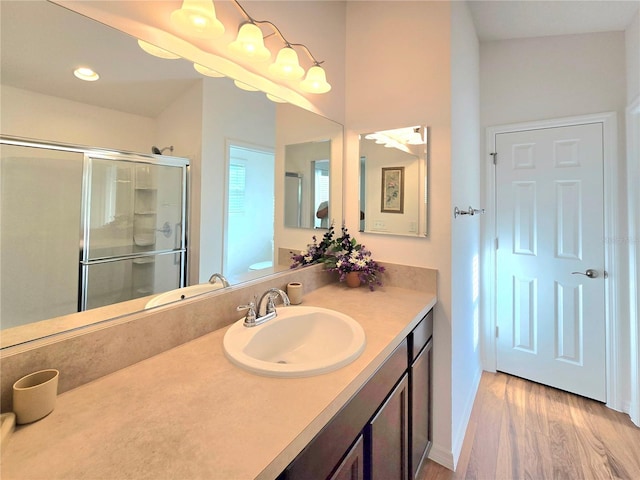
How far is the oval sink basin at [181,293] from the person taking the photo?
3.24 ft

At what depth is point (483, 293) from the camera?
2480 mm

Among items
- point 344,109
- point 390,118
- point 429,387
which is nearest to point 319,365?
point 429,387

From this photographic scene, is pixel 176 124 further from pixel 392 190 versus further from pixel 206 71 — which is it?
pixel 392 190

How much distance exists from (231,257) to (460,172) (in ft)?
4.72

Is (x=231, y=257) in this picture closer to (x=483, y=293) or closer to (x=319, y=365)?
(x=319, y=365)

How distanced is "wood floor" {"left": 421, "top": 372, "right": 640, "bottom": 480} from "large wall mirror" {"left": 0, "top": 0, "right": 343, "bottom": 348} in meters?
1.58

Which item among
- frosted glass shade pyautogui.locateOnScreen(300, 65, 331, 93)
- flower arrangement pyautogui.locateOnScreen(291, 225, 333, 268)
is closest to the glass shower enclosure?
flower arrangement pyautogui.locateOnScreen(291, 225, 333, 268)

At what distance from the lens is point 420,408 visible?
144 cm

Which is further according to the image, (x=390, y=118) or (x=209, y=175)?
(x=390, y=118)

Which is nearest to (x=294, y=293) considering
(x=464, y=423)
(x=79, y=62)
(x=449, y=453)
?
(x=79, y=62)

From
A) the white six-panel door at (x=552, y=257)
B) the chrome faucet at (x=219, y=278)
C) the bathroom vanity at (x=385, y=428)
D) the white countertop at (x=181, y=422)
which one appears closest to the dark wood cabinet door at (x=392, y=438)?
the bathroom vanity at (x=385, y=428)

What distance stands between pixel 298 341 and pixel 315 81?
1305 mm

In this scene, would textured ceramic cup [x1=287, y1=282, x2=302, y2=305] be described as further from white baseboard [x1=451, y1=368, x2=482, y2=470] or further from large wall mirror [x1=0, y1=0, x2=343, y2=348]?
white baseboard [x1=451, y1=368, x2=482, y2=470]

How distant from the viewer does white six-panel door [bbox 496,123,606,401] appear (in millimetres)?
2105
